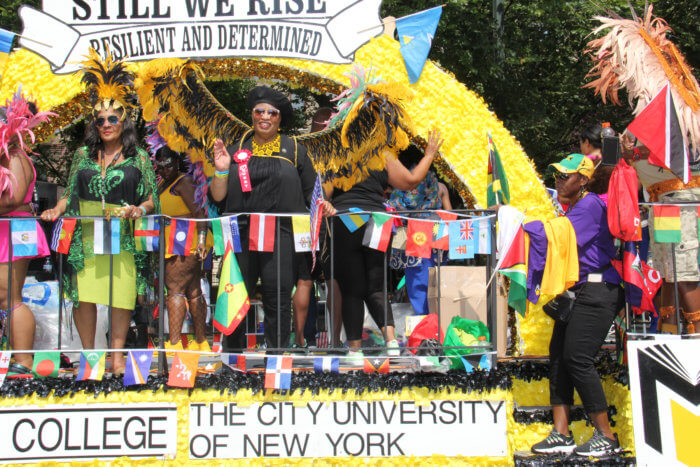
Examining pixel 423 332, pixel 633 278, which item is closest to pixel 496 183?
pixel 633 278

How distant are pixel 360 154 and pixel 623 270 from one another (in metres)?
1.97

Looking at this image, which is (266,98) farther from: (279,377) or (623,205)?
(623,205)

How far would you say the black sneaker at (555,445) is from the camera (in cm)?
457

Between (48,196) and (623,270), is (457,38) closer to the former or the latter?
(48,196)

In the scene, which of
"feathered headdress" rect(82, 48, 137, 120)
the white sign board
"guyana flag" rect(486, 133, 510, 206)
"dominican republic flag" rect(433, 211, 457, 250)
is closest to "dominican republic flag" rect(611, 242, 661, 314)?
the white sign board

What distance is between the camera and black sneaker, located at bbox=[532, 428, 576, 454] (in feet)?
15.0

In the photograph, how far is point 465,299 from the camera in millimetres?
6207

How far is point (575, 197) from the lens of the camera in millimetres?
4906

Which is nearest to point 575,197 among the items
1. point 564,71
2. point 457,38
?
point 457,38

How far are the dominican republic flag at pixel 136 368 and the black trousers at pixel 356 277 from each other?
141cm

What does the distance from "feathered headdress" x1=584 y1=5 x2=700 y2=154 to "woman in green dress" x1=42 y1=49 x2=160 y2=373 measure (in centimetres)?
329

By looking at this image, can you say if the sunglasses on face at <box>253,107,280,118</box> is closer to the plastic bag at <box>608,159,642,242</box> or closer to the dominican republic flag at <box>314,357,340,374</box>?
the dominican republic flag at <box>314,357,340,374</box>

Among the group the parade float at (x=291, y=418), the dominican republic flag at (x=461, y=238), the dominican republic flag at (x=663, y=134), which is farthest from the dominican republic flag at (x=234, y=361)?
the dominican republic flag at (x=663, y=134)

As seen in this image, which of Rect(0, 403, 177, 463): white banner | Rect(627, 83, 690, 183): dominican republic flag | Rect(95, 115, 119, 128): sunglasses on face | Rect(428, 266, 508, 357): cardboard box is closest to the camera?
Rect(0, 403, 177, 463): white banner
